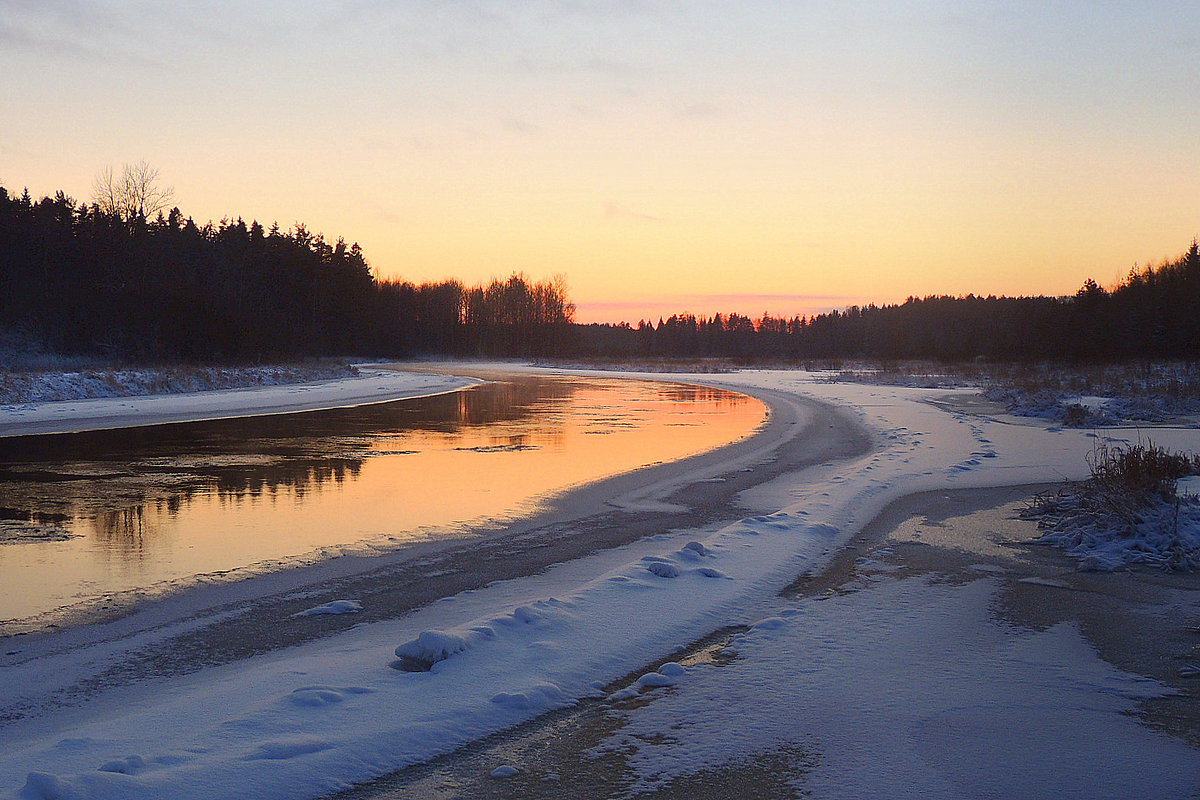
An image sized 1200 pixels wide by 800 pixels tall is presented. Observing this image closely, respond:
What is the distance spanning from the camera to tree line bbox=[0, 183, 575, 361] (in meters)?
47.8

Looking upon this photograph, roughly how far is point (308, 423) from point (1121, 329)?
5744 centimetres

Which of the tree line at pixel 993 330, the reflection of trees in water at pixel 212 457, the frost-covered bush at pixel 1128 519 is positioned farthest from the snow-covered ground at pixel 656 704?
the tree line at pixel 993 330

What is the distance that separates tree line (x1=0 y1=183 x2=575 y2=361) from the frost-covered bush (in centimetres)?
4618

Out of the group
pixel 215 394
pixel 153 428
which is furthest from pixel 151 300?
pixel 153 428

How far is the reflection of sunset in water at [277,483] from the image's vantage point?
7.27 m

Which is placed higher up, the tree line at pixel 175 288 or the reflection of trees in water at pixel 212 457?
the tree line at pixel 175 288

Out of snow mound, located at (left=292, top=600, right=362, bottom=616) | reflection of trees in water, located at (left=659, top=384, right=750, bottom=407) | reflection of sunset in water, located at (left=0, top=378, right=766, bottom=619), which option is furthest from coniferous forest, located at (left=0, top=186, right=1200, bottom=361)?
snow mound, located at (left=292, top=600, right=362, bottom=616)

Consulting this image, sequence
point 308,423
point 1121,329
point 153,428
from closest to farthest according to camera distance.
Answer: point 153,428 → point 308,423 → point 1121,329

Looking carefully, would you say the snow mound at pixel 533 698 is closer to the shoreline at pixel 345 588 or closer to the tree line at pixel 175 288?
the shoreline at pixel 345 588

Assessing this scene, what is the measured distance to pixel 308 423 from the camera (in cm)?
2111

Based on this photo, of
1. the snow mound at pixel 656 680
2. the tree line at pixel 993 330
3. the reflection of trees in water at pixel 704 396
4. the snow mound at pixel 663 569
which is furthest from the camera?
the tree line at pixel 993 330

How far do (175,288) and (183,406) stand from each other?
2830 cm

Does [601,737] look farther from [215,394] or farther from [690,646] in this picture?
[215,394]

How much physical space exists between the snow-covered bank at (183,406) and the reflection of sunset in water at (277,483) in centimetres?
227
